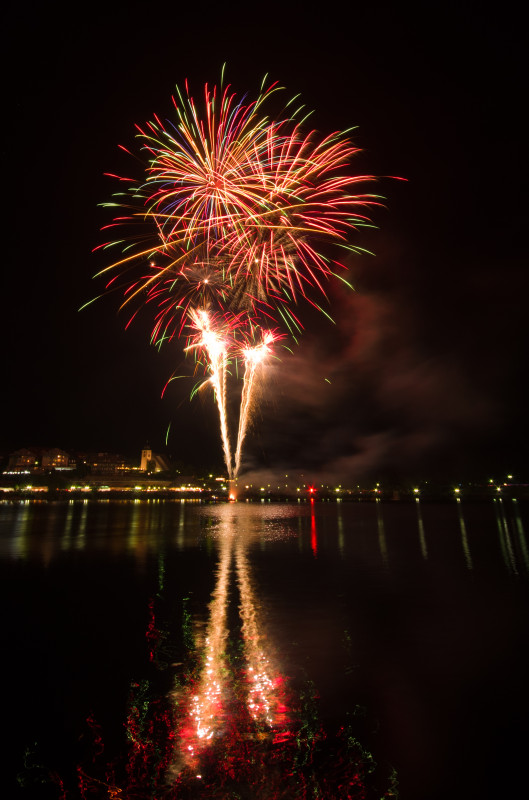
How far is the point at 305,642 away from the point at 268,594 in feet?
10.7

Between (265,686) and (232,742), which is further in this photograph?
(265,686)

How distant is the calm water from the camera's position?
11.8 ft

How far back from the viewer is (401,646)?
655 centimetres

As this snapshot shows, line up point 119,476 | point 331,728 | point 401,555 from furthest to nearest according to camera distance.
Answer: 1. point 119,476
2. point 401,555
3. point 331,728

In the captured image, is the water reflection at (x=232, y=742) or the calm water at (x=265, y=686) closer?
the water reflection at (x=232, y=742)

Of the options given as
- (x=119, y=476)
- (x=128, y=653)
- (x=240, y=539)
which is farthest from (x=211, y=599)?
(x=119, y=476)

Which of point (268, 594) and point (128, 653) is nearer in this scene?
point (128, 653)

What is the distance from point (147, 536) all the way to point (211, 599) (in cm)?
1369

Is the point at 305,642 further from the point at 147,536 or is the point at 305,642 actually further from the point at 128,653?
the point at 147,536

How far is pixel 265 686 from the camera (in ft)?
16.8

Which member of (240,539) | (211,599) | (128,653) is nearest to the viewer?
(128,653)

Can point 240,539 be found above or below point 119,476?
below

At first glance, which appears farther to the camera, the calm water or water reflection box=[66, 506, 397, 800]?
the calm water

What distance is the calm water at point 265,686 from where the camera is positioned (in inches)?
141
